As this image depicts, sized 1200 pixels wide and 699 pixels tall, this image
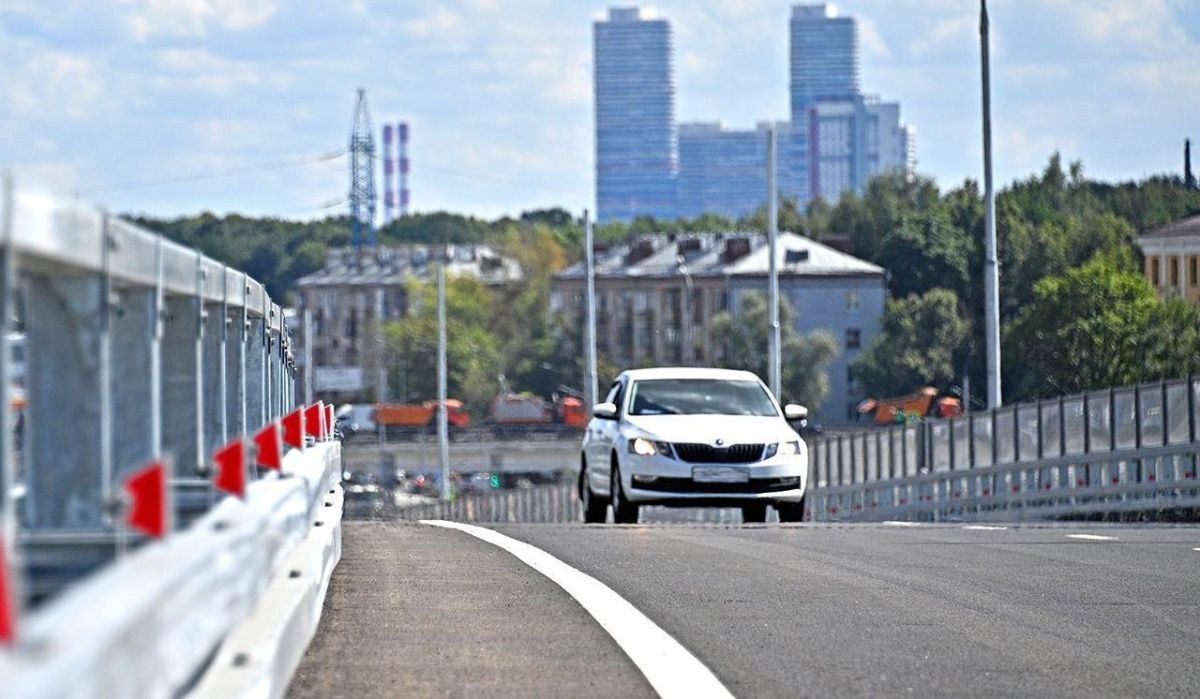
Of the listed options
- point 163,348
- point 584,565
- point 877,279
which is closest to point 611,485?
point 584,565

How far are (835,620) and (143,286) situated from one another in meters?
5.18

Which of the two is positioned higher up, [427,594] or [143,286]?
[143,286]

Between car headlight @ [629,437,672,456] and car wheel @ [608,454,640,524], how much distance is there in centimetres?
49

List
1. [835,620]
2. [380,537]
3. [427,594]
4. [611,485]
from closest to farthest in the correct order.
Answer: [835,620]
[427,594]
[380,537]
[611,485]

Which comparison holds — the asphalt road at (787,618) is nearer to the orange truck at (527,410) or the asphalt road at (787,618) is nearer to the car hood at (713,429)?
the car hood at (713,429)

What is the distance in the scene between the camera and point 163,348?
8.62 m

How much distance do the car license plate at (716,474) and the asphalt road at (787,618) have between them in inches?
153

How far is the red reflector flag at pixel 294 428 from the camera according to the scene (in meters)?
10.5

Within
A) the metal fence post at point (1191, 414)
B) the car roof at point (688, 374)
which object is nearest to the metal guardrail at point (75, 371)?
the car roof at point (688, 374)

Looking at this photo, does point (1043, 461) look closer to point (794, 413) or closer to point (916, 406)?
point (794, 413)

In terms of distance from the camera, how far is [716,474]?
72.2ft

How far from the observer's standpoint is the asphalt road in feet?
30.3

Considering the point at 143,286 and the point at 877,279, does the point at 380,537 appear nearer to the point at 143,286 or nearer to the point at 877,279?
the point at 143,286

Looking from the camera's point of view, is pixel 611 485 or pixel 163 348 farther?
pixel 611 485
